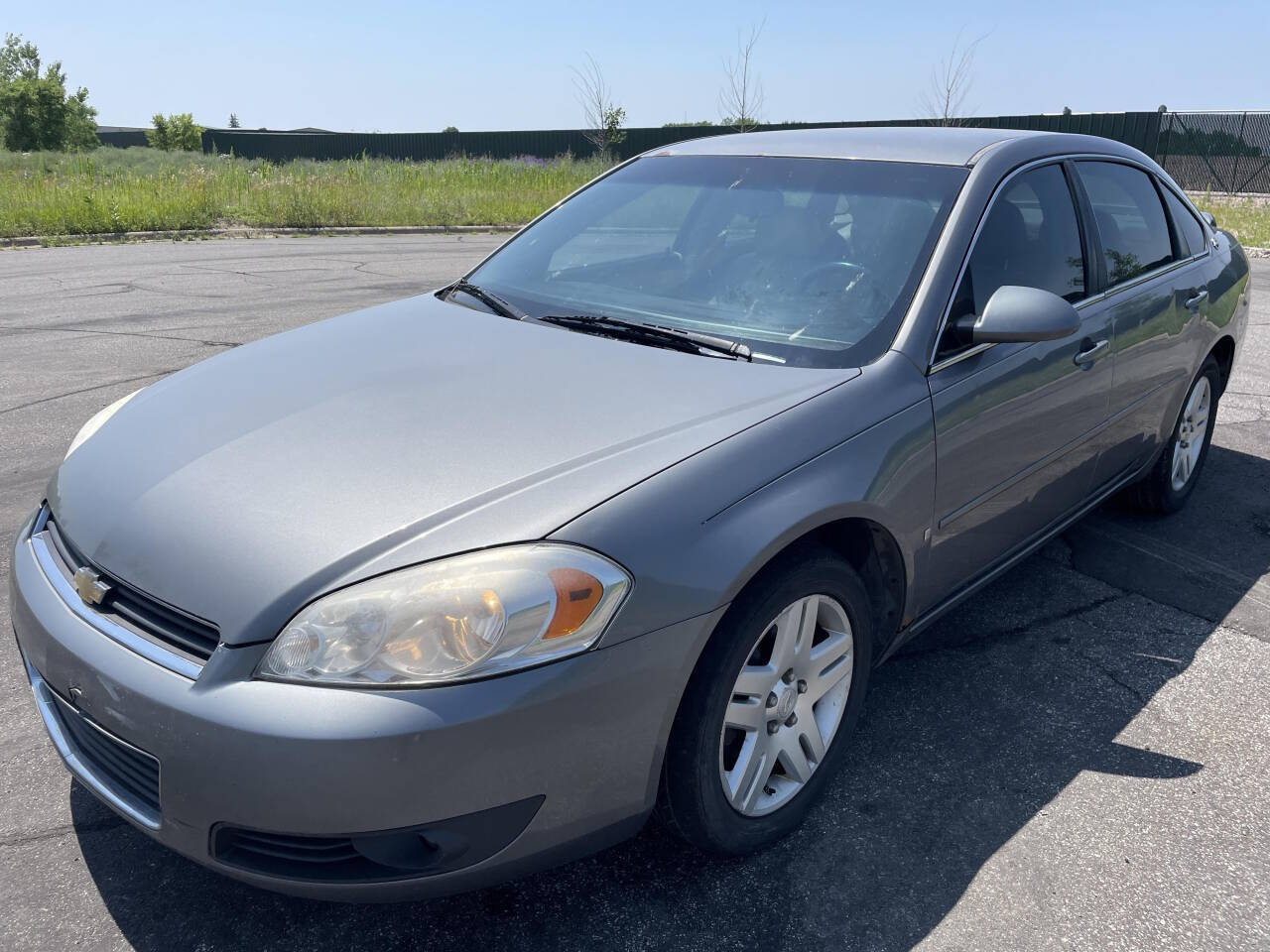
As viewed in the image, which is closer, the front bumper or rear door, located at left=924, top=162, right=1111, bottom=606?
the front bumper

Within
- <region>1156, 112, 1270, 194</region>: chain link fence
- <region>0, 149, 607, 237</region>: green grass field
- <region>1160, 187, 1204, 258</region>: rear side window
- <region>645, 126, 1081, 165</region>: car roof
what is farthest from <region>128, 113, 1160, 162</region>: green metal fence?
<region>645, 126, 1081, 165</region>: car roof

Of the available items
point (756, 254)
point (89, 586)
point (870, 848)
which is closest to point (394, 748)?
point (89, 586)

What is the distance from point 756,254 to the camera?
310cm

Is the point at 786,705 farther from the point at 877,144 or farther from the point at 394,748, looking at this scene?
the point at 877,144

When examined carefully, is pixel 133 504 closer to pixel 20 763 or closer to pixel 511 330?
pixel 20 763

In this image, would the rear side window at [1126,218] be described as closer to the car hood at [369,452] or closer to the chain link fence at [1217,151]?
the car hood at [369,452]

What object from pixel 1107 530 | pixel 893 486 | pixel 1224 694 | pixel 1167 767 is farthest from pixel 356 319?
pixel 1107 530

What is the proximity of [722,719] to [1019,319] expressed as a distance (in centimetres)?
137

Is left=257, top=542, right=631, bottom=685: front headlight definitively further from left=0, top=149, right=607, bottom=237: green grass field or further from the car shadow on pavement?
left=0, top=149, right=607, bottom=237: green grass field

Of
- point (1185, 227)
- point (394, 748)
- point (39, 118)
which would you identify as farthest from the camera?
point (39, 118)

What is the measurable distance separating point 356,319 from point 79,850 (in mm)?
1770

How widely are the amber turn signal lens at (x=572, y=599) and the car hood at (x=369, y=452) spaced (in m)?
0.13

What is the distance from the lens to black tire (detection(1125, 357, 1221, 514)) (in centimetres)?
441

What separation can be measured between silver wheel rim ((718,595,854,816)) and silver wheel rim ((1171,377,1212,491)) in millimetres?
2729
